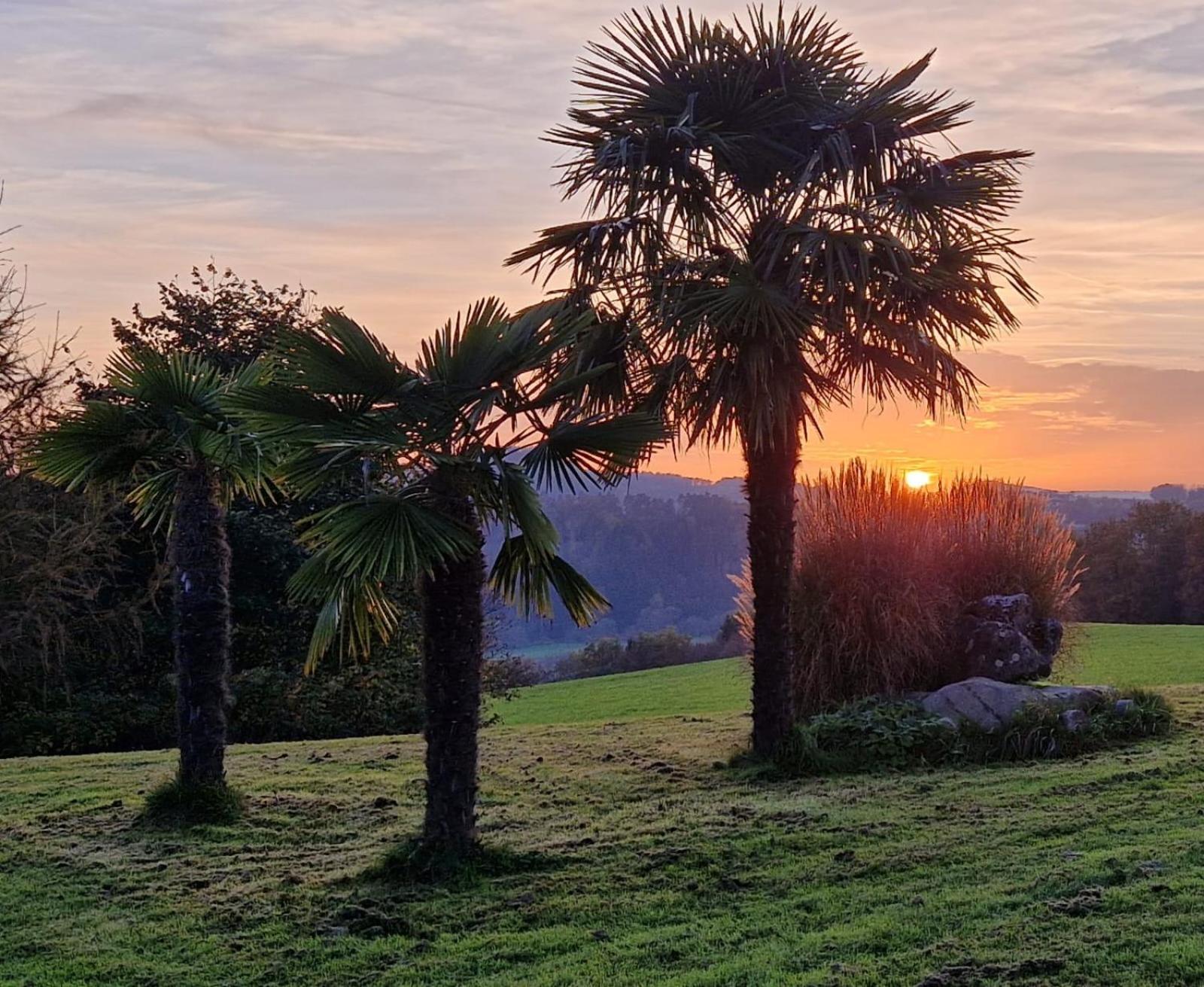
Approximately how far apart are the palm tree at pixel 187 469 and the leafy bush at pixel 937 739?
5.12 m

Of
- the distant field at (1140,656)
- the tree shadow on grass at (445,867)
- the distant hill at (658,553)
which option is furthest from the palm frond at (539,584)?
the distant hill at (658,553)

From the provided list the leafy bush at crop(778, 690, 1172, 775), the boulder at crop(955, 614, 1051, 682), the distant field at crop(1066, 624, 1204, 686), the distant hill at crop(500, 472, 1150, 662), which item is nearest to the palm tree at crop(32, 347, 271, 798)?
the leafy bush at crop(778, 690, 1172, 775)

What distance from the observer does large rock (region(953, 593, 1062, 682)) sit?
1303 cm

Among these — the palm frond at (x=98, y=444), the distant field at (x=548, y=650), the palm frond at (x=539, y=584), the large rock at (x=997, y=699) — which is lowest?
the distant field at (x=548, y=650)

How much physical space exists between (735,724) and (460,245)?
6.98 meters

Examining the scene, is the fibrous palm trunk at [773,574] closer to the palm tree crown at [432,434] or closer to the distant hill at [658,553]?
the palm tree crown at [432,434]

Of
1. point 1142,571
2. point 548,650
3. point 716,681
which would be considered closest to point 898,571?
point 716,681

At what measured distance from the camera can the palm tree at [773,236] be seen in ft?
34.3

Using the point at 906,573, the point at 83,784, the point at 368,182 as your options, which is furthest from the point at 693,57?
the point at 83,784

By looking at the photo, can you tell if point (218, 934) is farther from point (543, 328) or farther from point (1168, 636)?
point (1168, 636)

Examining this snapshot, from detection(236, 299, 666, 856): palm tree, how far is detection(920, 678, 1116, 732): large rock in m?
5.39

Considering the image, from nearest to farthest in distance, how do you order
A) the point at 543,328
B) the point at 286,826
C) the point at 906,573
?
the point at 543,328 → the point at 286,826 → the point at 906,573

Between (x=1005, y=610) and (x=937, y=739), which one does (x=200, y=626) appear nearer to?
(x=937, y=739)

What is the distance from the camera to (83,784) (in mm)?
11469
